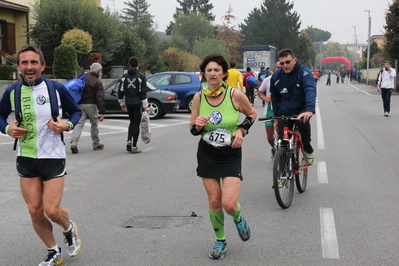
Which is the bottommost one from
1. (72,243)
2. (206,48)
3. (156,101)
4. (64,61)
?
(72,243)

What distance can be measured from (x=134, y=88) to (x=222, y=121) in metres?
6.39

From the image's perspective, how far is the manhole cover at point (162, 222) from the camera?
5.62m

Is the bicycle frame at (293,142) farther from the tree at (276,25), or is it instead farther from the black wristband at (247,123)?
the tree at (276,25)

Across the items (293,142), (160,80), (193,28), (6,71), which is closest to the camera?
(293,142)

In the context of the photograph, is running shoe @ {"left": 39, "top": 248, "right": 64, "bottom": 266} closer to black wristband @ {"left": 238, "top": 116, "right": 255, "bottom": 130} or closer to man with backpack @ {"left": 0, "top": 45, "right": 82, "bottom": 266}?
man with backpack @ {"left": 0, "top": 45, "right": 82, "bottom": 266}

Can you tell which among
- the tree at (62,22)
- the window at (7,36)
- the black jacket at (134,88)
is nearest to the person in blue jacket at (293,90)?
the black jacket at (134,88)

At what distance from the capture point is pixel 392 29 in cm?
3619

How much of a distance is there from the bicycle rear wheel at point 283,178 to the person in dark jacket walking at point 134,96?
4.89 metres

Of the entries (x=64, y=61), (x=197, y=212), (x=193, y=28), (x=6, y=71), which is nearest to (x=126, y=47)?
(x=64, y=61)

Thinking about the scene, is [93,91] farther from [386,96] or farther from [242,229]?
[386,96]

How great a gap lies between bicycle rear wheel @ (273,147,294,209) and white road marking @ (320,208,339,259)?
418 millimetres

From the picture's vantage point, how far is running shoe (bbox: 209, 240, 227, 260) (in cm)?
456

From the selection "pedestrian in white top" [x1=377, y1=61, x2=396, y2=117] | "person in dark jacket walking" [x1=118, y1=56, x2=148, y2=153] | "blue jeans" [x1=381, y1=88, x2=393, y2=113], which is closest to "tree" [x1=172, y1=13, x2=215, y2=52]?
"blue jeans" [x1=381, y1=88, x2=393, y2=113]

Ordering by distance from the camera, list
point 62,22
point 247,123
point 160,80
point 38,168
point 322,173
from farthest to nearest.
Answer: point 62,22
point 160,80
point 322,173
point 247,123
point 38,168
